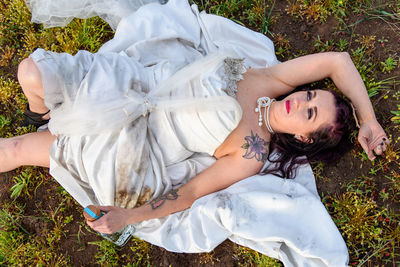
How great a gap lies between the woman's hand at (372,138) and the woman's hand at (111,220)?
7.25 ft

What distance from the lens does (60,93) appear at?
2.93 meters

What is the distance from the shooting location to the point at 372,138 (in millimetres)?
3207

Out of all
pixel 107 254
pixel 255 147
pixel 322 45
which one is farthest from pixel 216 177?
pixel 322 45

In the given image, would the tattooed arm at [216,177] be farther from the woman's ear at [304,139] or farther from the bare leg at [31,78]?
the bare leg at [31,78]

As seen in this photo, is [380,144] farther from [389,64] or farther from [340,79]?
[389,64]

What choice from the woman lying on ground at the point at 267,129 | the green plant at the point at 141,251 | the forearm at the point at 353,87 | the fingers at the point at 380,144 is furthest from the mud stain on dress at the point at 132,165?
the fingers at the point at 380,144

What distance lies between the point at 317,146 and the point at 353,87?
67 cm

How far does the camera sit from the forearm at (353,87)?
3240 mm

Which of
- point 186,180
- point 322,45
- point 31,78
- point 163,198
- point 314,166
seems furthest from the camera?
point 322,45

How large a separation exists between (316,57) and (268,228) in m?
1.66

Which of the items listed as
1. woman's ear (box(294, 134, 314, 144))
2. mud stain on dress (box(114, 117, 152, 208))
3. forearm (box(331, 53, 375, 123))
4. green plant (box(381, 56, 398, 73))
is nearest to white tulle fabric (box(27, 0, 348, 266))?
mud stain on dress (box(114, 117, 152, 208))

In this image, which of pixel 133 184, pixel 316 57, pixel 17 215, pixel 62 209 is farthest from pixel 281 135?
pixel 17 215

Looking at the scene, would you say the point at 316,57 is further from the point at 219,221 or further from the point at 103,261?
the point at 103,261

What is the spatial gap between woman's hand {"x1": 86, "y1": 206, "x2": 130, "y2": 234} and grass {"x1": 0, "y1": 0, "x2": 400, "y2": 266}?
21.3 inches
